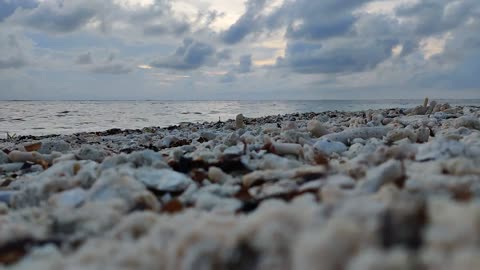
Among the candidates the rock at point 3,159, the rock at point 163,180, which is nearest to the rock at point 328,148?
the rock at point 163,180

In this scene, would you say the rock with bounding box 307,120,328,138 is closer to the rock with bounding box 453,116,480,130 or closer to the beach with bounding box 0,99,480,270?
the rock with bounding box 453,116,480,130

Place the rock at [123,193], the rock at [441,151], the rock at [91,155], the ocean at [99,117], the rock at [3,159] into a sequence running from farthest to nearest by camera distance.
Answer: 1. the ocean at [99,117]
2. the rock at [3,159]
3. the rock at [91,155]
4. the rock at [441,151]
5. the rock at [123,193]

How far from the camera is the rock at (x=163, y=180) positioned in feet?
6.59

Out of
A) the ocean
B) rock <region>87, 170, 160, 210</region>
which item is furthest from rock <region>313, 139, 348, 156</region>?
the ocean

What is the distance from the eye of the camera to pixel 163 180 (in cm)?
208

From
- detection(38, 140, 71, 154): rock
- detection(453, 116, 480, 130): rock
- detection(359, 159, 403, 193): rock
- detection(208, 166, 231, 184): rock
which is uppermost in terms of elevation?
detection(453, 116, 480, 130): rock

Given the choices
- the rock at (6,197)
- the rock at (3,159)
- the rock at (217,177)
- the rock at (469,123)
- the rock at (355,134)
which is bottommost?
the rock at (3,159)

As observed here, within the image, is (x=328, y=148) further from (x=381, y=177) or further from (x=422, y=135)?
(x=381, y=177)

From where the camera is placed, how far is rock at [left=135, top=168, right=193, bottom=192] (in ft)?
6.59

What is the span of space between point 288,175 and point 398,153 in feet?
2.22

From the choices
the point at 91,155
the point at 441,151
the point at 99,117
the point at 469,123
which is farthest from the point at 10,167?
the point at 99,117

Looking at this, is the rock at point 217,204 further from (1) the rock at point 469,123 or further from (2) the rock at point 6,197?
(1) the rock at point 469,123

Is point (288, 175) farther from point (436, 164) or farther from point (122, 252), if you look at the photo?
point (122, 252)

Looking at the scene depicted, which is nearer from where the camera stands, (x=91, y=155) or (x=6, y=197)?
(x=6, y=197)
